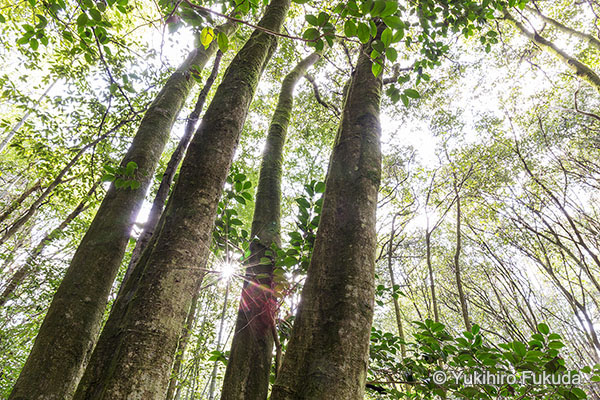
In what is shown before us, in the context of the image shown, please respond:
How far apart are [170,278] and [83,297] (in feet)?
4.16

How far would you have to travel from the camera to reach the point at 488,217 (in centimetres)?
722

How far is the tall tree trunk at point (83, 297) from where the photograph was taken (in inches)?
66.2

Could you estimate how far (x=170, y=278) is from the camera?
1218mm

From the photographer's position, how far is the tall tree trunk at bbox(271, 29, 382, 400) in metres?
1.05

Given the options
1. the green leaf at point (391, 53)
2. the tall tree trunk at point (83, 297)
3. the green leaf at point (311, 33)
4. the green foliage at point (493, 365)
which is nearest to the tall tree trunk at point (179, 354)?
the tall tree trunk at point (83, 297)

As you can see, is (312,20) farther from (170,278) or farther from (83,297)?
(83,297)

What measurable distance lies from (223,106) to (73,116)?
6.29 m

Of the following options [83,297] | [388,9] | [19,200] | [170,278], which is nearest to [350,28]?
[388,9]

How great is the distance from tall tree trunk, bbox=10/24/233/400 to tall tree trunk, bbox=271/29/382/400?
1352 mm

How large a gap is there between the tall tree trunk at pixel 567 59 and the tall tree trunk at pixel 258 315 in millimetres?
6640

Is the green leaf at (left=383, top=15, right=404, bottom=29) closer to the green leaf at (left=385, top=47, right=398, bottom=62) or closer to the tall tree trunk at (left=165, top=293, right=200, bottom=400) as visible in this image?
the green leaf at (left=385, top=47, right=398, bottom=62)

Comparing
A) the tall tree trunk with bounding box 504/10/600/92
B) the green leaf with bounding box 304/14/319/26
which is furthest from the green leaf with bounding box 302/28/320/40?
the tall tree trunk with bounding box 504/10/600/92

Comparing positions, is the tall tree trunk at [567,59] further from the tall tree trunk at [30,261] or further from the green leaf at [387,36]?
the tall tree trunk at [30,261]

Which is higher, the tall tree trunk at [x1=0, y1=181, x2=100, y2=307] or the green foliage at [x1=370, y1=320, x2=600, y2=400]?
the tall tree trunk at [x1=0, y1=181, x2=100, y2=307]
